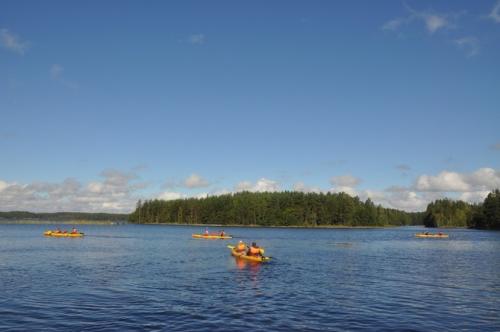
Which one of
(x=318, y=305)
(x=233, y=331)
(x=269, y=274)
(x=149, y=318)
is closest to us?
(x=233, y=331)

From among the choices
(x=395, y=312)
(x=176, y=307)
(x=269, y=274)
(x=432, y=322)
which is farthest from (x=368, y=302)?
(x=269, y=274)

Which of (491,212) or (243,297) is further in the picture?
(491,212)

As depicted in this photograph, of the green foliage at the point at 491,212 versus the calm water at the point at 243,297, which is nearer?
the calm water at the point at 243,297

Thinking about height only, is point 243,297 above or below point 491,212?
below

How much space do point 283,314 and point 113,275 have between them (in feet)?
63.7

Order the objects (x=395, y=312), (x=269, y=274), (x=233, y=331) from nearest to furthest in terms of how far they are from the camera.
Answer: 1. (x=233, y=331)
2. (x=395, y=312)
3. (x=269, y=274)

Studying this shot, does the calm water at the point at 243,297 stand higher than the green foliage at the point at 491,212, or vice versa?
the green foliage at the point at 491,212

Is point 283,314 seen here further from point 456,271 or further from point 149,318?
point 456,271

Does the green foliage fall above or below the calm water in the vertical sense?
above

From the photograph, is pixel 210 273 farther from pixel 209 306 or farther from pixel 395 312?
pixel 395 312

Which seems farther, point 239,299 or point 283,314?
point 239,299

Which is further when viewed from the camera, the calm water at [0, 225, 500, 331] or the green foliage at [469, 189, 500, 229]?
the green foliage at [469, 189, 500, 229]

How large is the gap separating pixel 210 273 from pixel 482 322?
2411 cm

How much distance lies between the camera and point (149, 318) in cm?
2453
